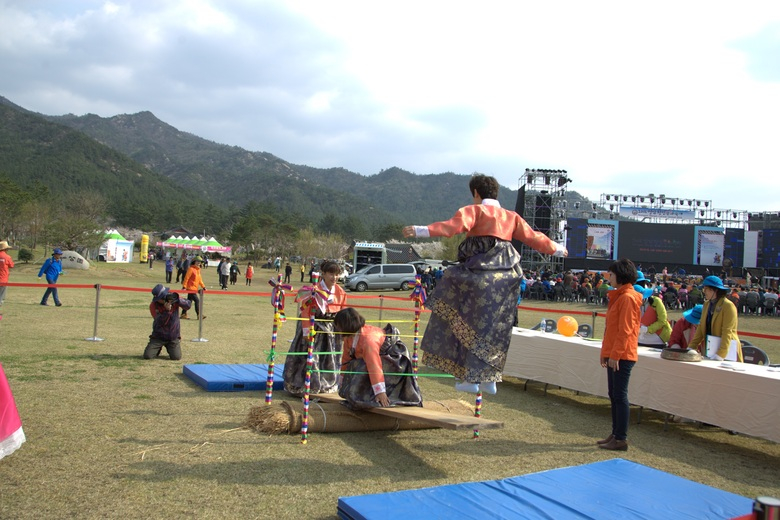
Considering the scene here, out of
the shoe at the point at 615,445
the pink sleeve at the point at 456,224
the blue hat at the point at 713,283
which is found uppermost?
the pink sleeve at the point at 456,224

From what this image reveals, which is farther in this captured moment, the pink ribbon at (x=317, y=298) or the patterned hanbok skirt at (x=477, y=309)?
the pink ribbon at (x=317, y=298)

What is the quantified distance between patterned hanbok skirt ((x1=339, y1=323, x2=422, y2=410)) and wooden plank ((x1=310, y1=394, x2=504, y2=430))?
0.41 feet

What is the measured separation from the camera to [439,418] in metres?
4.59

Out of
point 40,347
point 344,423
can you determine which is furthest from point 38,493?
point 40,347

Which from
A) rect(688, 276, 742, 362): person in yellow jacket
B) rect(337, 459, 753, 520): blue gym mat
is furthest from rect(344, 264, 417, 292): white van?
rect(337, 459, 753, 520): blue gym mat

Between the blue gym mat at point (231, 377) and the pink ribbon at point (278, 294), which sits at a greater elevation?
the pink ribbon at point (278, 294)

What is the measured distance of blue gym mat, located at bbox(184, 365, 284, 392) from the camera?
21.9 ft

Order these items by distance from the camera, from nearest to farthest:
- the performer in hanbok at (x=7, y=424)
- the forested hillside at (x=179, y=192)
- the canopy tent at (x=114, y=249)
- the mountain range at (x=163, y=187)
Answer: the performer in hanbok at (x=7, y=424)
the canopy tent at (x=114, y=249)
the forested hillside at (x=179, y=192)
the mountain range at (x=163, y=187)

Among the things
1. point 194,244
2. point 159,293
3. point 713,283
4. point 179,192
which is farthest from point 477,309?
point 179,192

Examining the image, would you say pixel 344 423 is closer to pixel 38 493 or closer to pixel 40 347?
pixel 38 493

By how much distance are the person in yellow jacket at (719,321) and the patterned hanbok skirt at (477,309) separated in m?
3.02

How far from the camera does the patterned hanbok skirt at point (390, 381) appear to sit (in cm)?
534

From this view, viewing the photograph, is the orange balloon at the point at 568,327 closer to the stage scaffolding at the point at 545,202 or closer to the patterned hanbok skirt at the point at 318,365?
the patterned hanbok skirt at the point at 318,365

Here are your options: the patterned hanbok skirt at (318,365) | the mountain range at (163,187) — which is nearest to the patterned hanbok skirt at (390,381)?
the patterned hanbok skirt at (318,365)
